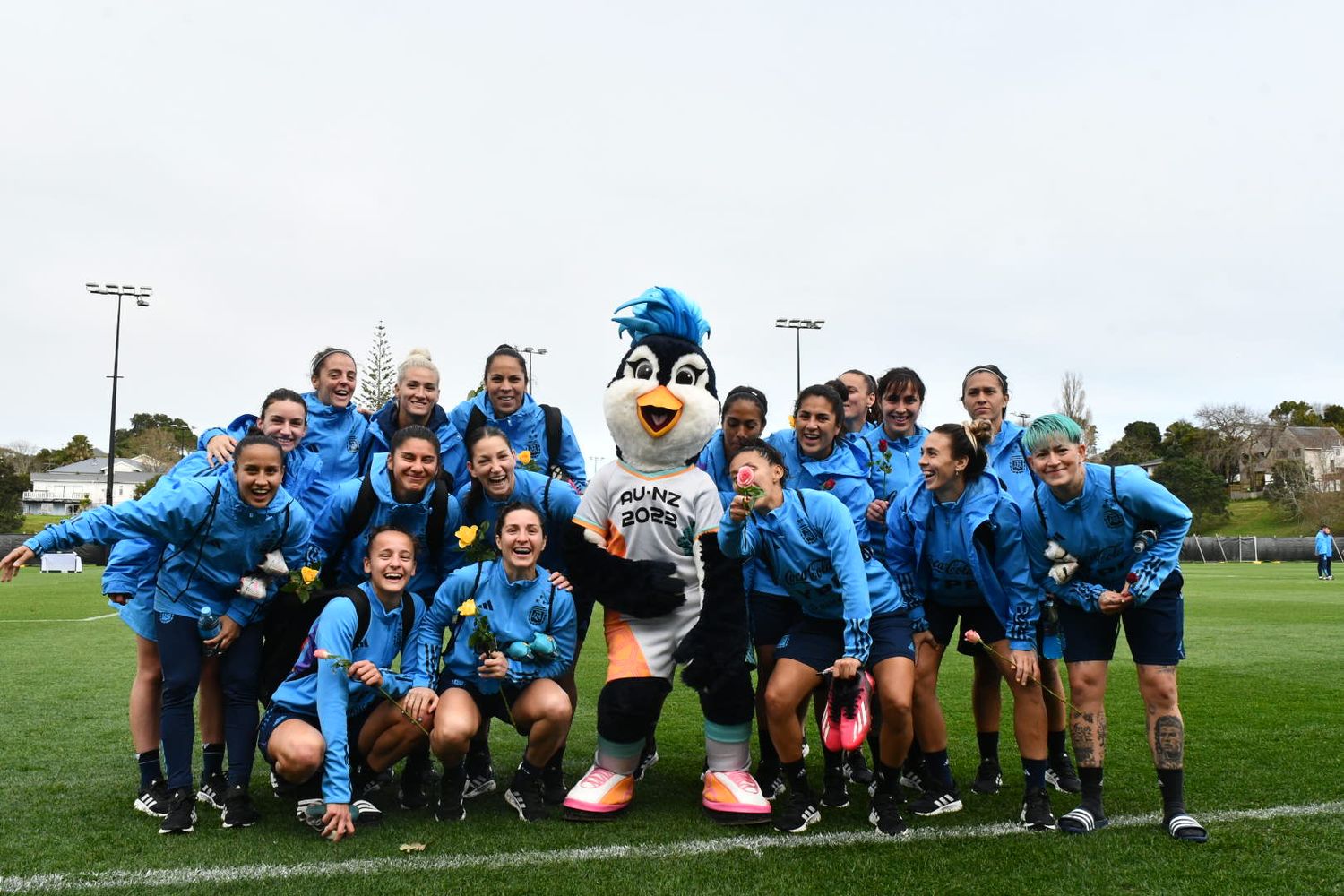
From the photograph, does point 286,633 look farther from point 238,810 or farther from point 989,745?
point 989,745

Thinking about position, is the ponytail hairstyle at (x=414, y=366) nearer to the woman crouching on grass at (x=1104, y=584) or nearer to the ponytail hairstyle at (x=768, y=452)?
the ponytail hairstyle at (x=768, y=452)

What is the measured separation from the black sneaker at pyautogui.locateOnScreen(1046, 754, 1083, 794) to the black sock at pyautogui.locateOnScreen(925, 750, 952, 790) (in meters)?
0.66

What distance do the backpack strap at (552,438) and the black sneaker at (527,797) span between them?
1720 mm

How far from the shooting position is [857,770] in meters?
4.98

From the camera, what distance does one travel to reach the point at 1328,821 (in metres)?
3.91

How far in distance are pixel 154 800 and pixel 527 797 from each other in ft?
5.16

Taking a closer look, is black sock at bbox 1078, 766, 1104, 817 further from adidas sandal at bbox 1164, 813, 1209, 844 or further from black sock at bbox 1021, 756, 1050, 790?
adidas sandal at bbox 1164, 813, 1209, 844

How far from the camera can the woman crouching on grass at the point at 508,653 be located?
A: 4152 mm

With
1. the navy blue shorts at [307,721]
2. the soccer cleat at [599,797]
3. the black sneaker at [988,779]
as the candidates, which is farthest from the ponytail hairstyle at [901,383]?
the navy blue shorts at [307,721]

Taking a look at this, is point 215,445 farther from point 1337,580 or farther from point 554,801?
point 1337,580

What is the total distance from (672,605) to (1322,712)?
15.4 feet

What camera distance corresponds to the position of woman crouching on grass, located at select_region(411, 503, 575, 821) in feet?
13.6

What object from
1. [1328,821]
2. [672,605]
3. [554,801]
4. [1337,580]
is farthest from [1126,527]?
[1337,580]

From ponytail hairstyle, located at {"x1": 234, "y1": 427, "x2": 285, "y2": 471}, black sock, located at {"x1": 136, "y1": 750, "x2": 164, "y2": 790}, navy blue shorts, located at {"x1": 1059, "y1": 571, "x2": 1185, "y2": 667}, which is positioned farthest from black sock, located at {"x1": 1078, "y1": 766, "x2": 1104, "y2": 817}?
black sock, located at {"x1": 136, "y1": 750, "x2": 164, "y2": 790}
